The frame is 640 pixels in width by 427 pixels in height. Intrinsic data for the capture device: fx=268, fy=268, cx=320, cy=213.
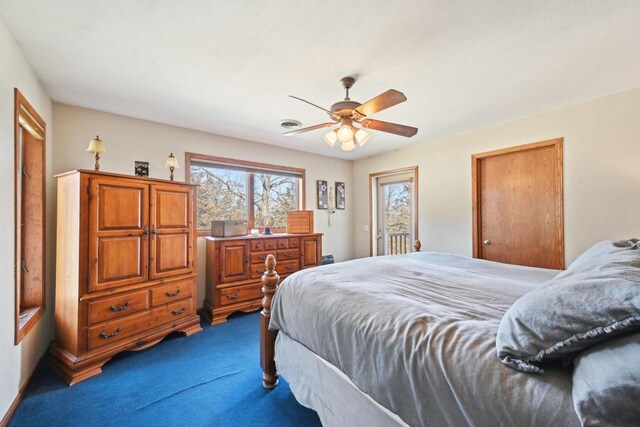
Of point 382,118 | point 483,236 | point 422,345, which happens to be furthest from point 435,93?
point 422,345

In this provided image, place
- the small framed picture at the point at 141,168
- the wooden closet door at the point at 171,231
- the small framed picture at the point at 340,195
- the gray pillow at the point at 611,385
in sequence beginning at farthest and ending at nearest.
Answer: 1. the small framed picture at the point at 340,195
2. the small framed picture at the point at 141,168
3. the wooden closet door at the point at 171,231
4. the gray pillow at the point at 611,385

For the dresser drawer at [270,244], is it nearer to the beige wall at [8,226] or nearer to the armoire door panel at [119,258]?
the armoire door panel at [119,258]

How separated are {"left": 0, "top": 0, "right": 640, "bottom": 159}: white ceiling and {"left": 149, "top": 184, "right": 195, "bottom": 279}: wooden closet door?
0.89 m

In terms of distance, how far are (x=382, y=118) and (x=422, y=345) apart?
2.50m

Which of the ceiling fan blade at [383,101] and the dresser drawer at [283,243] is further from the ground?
the ceiling fan blade at [383,101]

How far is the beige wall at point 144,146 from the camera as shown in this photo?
2645 mm

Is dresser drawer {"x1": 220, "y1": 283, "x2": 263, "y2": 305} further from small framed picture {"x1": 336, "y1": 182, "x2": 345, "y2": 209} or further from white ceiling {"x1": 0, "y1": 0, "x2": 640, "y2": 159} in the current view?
small framed picture {"x1": 336, "y1": 182, "x2": 345, "y2": 209}

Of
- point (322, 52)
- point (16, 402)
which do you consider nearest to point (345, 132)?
point (322, 52)

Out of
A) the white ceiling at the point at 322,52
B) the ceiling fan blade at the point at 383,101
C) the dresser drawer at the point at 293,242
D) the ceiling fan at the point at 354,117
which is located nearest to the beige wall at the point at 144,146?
the white ceiling at the point at 322,52

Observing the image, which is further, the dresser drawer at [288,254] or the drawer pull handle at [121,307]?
the dresser drawer at [288,254]

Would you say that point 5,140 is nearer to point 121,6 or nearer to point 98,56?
point 98,56

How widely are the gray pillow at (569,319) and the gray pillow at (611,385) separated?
4 cm

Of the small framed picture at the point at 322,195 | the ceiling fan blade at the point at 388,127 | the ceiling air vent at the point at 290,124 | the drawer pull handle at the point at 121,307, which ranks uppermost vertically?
the ceiling air vent at the point at 290,124

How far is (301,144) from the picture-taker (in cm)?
406
